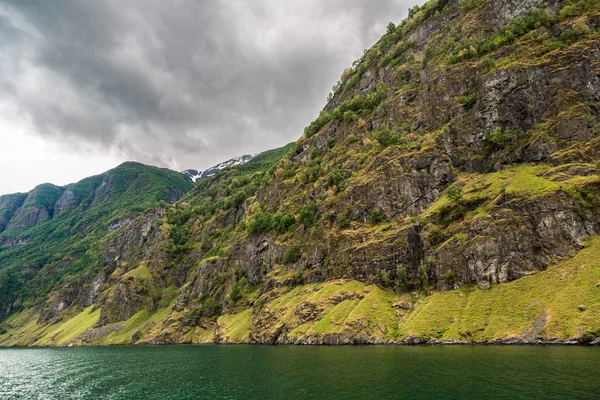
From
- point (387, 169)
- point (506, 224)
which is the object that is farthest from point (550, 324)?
point (387, 169)

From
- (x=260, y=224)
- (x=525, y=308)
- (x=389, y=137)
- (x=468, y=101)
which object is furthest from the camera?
(x=260, y=224)

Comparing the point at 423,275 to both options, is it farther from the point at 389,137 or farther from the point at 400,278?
the point at 389,137

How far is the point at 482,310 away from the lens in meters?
74.0

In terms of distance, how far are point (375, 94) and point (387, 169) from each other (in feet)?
207

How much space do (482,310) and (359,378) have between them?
43713 mm

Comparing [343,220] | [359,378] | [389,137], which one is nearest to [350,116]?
[389,137]

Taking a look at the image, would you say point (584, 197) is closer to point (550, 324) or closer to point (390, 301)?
point (550, 324)

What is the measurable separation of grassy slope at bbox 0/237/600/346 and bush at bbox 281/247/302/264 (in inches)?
1009

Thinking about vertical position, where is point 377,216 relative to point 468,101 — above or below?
below

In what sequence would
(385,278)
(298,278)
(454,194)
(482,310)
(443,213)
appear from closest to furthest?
A: 1. (482,310)
2. (454,194)
3. (443,213)
4. (385,278)
5. (298,278)

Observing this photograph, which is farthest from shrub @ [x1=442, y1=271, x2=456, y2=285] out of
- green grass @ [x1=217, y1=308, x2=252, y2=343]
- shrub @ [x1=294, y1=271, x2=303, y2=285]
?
green grass @ [x1=217, y1=308, x2=252, y2=343]

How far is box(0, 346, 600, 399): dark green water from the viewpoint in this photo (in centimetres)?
3594

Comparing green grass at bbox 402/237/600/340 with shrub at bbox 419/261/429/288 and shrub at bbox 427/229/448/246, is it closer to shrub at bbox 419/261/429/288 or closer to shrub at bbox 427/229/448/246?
shrub at bbox 419/261/429/288

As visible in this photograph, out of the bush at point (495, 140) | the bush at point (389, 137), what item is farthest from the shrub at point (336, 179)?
the bush at point (495, 140)
